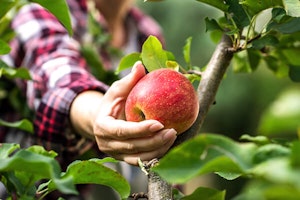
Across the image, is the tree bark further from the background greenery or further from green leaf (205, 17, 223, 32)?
the background greenery

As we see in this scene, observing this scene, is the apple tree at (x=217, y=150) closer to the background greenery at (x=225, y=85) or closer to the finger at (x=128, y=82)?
the finger at (x=128, y=82)

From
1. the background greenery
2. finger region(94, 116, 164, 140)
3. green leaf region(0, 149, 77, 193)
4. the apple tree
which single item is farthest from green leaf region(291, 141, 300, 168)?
the background greenery

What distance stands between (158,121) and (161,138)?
0.02m

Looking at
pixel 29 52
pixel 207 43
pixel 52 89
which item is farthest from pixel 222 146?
pixel 207 43

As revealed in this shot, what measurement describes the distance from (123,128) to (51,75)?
607 mm

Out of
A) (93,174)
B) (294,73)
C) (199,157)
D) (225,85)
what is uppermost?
(199,157)

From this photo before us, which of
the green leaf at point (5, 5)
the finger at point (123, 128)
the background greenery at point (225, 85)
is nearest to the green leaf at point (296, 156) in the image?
the finger at point (123, 128)

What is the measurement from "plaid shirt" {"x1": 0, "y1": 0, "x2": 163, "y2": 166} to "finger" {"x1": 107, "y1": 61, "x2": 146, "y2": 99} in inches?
13.0

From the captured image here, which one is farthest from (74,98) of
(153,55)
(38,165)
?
(38,165)

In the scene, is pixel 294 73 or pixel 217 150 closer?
pixel 217 150

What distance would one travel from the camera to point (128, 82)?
79 cm

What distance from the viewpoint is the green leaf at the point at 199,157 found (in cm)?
47

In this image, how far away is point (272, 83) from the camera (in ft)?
24.1

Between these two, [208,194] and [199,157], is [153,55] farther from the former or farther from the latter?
[199,157]
